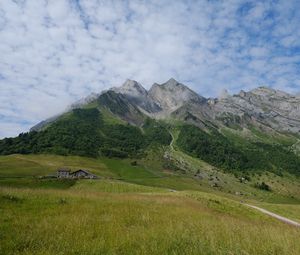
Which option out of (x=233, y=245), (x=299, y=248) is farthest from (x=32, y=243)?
(x=299, y=248)

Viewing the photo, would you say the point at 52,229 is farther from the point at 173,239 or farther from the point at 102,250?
the point at 173,239

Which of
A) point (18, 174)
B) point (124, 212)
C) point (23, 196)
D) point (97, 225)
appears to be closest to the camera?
point (97, 225)

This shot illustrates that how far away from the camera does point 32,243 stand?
8.69 metres

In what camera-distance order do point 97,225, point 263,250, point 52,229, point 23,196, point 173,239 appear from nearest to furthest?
point 263,250 < point 173,239 < point 52,229 < point 97,225 < point 23,196

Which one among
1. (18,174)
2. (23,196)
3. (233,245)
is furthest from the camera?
(18,174)

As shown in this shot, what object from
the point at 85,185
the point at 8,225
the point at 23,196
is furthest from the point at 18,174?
the point at 8,225

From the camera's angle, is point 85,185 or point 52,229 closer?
point 52,229

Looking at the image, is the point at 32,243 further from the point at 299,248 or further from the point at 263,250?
the point at 299,248

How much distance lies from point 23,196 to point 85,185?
181 ft

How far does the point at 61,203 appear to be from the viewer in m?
18.2

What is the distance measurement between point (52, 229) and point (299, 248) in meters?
8.04

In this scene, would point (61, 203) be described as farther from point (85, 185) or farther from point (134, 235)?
point (85, 185)

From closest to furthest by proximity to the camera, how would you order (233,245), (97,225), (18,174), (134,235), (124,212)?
1. (233,245)
2. (134,235)
3. (97,225)
4. (124,212)
5. (18,174)

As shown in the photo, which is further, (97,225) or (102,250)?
(97,225)
